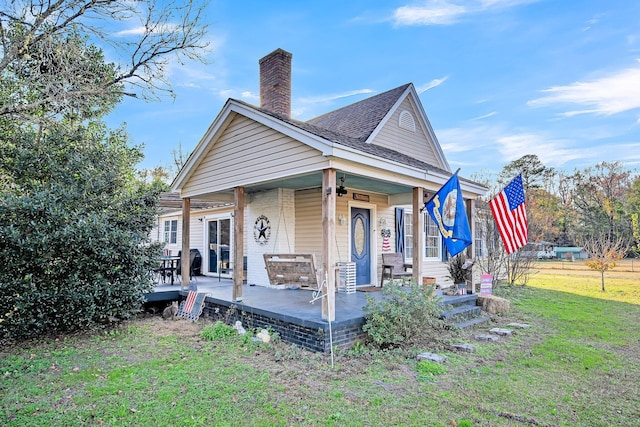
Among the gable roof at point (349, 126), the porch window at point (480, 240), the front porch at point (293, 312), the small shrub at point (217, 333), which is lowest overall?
the small shrub at point (217, 333)

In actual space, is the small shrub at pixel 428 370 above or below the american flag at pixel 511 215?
below

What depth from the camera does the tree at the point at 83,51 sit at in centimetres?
653

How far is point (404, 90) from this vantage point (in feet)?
33.0

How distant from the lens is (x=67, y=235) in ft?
19.0

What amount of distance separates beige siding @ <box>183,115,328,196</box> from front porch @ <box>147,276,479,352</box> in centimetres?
231

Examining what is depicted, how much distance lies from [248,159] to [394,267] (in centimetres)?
457

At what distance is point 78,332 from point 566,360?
785 centimetres

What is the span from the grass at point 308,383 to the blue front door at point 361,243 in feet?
11.3

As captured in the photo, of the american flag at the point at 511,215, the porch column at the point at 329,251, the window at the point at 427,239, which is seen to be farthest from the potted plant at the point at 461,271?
the porch column at the point at 329,251

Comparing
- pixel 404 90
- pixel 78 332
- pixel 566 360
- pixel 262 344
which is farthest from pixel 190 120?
pixel 566 360

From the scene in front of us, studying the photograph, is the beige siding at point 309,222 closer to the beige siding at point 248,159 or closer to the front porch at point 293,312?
the front porch at point 293,312

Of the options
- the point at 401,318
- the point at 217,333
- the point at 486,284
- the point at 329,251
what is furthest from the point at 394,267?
the point at 217,333

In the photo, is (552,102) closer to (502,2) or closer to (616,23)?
(616,23)

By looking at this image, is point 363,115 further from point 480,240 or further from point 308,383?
point 308,383
